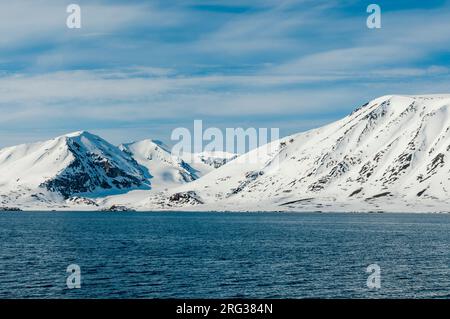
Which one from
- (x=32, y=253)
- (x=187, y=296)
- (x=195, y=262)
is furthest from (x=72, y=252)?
(x=187, y=296)

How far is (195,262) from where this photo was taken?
357 ft

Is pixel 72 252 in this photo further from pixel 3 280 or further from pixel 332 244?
pixel 332 244

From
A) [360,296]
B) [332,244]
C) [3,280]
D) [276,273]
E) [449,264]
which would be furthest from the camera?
[332,244]

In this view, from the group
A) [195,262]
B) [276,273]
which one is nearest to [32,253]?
[195,262]

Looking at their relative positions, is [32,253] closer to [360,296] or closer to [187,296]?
[187,296]

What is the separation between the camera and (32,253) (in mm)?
125750

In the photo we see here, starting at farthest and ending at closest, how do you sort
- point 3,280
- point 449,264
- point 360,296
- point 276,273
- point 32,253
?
point 32,253, point 449,264, point 276,273, point 3,280, point 360,296
